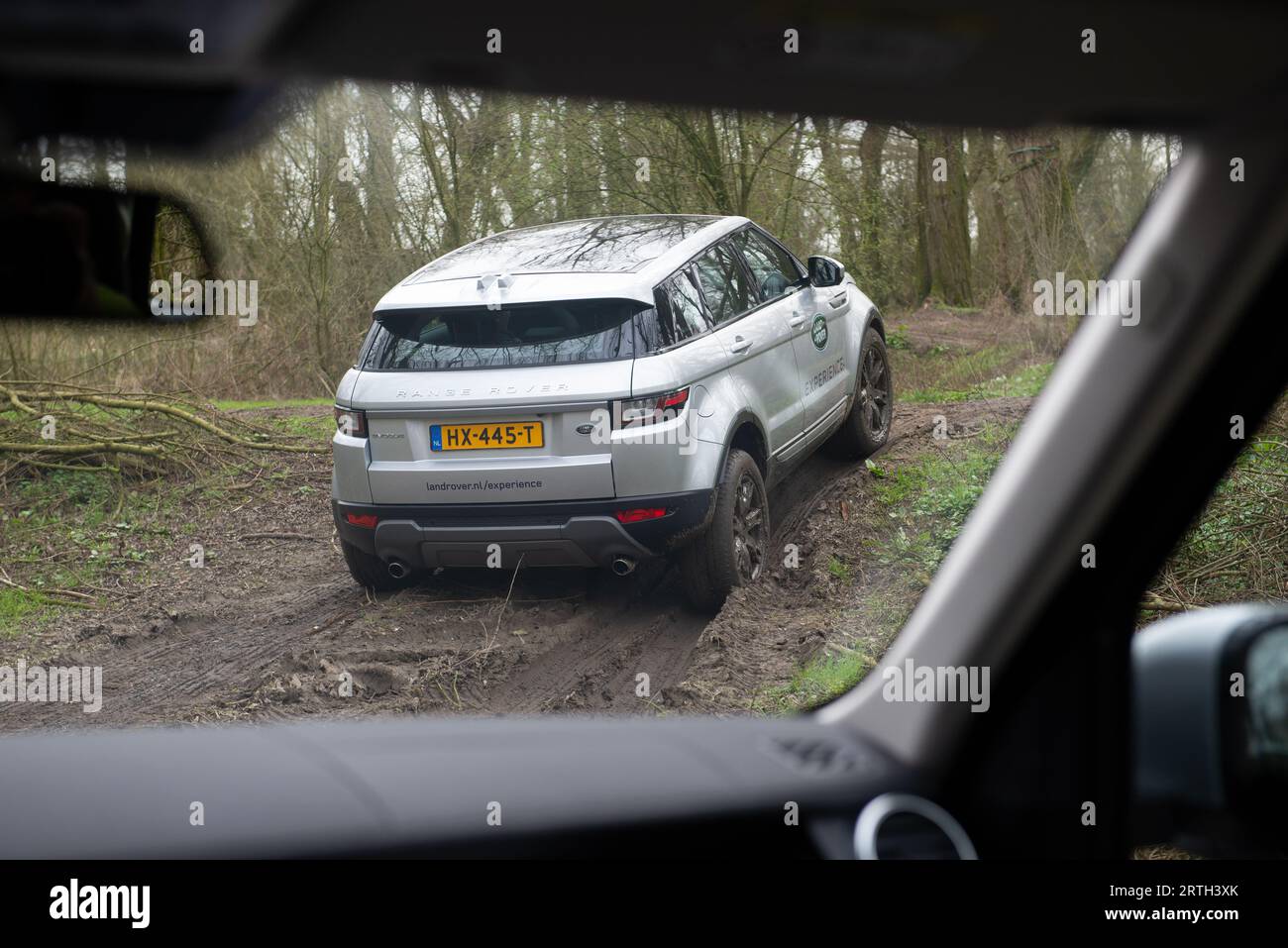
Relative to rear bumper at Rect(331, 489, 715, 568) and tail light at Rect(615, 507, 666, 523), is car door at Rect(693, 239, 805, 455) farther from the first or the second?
tail light at Rect(615, 507, 666, 523)

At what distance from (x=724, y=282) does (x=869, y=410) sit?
5.27ft

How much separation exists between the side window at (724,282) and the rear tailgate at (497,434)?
0.82 metres

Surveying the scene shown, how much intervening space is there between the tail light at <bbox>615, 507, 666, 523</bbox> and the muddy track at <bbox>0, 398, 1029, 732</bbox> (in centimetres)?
65

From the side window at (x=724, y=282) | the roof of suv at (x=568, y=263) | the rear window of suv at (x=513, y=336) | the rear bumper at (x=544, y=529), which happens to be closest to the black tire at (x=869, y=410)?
the side window at (x=724, y=282)

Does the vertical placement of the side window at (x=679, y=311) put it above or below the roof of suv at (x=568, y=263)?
below

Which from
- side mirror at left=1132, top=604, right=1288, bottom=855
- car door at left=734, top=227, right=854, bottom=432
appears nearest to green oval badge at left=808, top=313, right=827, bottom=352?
car door at left=734, top=227, right=854, bottom=432

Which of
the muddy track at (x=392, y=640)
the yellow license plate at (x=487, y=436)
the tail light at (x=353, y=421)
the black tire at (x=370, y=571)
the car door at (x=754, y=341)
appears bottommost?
the muddy track at (x=392, y=640)

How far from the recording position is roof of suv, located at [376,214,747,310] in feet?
17.1

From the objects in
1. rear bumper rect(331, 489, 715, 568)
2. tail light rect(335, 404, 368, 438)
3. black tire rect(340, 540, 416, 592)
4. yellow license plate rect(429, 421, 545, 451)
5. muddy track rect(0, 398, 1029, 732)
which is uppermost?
tail light rect(335, 404, 368, 438)

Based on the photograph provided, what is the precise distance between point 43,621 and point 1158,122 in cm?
708

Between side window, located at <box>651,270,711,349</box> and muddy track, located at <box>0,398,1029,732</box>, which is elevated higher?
side window, located at <box>651,270,711,349</box>
